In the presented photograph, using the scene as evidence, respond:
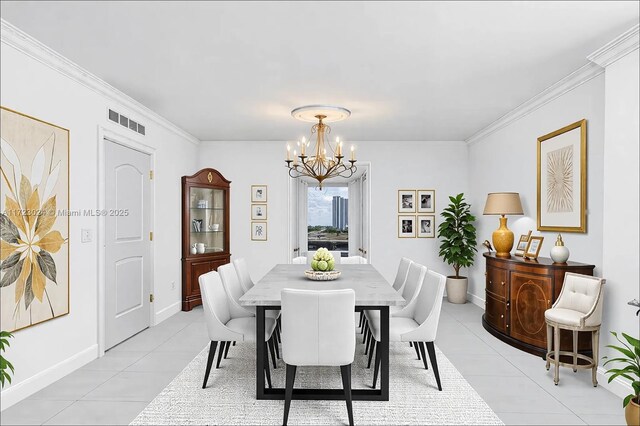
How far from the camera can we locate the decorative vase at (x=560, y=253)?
3803 millimetres

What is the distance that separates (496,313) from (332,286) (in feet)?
7.09

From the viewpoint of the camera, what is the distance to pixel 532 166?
15.7 ft

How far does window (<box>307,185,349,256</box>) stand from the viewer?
999 cm

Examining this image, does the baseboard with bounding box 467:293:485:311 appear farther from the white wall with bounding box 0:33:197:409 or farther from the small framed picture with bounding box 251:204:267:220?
the white wall with bounding box 0:33:197:409

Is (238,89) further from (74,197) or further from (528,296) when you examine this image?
(528,296)

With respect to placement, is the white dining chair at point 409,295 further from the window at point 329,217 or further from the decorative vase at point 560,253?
the window at point 329,217

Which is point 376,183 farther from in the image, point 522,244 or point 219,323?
point 219,323

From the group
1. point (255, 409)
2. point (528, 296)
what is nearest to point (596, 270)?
point (528, 296)

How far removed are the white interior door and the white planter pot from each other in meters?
4.29

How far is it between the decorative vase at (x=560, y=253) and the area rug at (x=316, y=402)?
52.8 inches

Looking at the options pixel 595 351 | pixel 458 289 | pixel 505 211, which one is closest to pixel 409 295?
pixel 595 351

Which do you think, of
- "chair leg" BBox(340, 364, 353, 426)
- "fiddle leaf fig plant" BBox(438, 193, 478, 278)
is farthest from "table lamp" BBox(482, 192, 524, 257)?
"chair leg" BBox(340, 364, 353, 426)

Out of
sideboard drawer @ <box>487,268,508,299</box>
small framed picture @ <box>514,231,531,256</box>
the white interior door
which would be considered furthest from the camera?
small framed picture @ <box>514,231,531,256</box>

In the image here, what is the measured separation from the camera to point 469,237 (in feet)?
21.0
